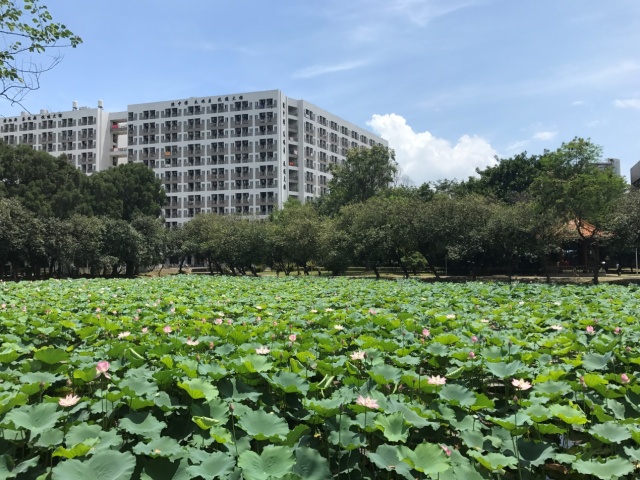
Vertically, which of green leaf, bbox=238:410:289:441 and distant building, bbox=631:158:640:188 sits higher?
distant building, bbox=631:158:640:188

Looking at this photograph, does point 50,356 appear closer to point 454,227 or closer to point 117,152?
point 454,227

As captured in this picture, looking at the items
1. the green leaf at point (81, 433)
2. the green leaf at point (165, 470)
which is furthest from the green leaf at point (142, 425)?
the green leaf at point (165, 470)

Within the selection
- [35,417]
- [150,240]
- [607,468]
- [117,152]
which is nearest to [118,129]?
[117,152]

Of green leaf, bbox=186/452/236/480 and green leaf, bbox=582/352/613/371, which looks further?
green leaf, bbox=582/352/613/371

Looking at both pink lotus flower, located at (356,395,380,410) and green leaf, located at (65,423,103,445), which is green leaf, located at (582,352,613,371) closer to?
pink lotus flower, located at (356,395,380,410)

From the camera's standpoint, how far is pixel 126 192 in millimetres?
43594

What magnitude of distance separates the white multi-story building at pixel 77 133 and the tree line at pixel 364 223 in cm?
3264

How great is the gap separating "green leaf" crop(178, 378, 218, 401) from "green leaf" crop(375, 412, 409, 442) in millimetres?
851

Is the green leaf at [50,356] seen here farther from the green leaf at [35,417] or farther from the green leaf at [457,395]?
the green leaf at [457,395]

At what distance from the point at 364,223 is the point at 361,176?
21721 millimetres

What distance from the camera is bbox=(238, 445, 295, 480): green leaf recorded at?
5.88ft

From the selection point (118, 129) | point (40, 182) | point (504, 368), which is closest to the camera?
point (504, 368)

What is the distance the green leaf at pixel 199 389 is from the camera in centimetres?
238

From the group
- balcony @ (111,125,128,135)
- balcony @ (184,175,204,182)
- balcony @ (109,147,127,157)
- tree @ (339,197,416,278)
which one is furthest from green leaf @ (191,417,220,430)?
balcony @ (111,125,128,135)
